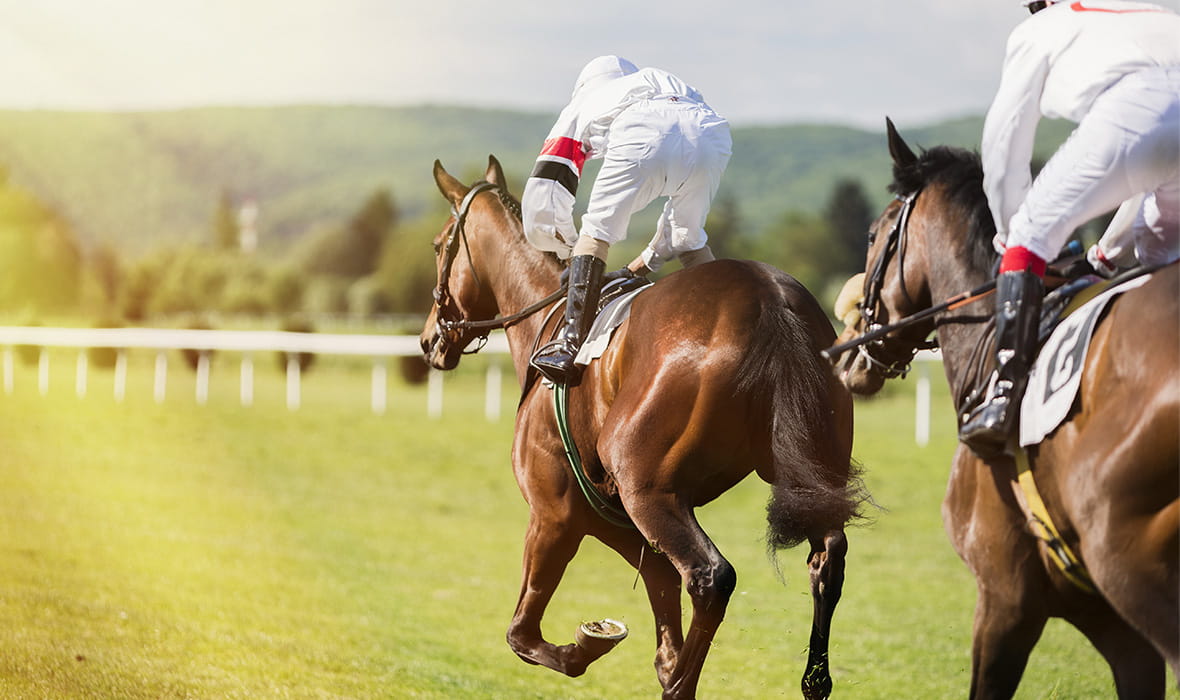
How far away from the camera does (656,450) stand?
4160mm

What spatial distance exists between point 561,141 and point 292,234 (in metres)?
118

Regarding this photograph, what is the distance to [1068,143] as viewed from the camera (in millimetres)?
3160

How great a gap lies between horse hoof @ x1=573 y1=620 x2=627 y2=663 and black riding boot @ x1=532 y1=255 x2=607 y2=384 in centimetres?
88

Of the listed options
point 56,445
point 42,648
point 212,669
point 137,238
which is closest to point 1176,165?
point 212,669

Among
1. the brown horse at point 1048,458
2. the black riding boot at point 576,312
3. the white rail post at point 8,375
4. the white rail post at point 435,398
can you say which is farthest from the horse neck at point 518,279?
the white rail post at point 8,375

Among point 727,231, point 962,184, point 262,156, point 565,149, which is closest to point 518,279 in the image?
point 565,149

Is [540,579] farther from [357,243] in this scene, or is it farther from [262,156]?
[262,156]

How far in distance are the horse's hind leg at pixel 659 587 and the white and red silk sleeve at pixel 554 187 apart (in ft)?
3.90

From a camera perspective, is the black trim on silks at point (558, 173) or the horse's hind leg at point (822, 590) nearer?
the horse's hind leg at point (822, 590)

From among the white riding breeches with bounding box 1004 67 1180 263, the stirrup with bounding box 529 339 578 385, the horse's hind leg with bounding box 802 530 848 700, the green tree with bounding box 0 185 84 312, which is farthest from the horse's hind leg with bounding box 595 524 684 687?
the green tree with bounding box 0 185 84 312

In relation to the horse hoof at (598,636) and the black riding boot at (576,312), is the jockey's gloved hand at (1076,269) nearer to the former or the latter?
the black riding boot at (576,312)

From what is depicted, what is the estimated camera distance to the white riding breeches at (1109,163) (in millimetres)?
3035

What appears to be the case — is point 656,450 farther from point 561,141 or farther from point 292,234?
point 292,234

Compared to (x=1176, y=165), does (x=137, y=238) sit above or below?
below
